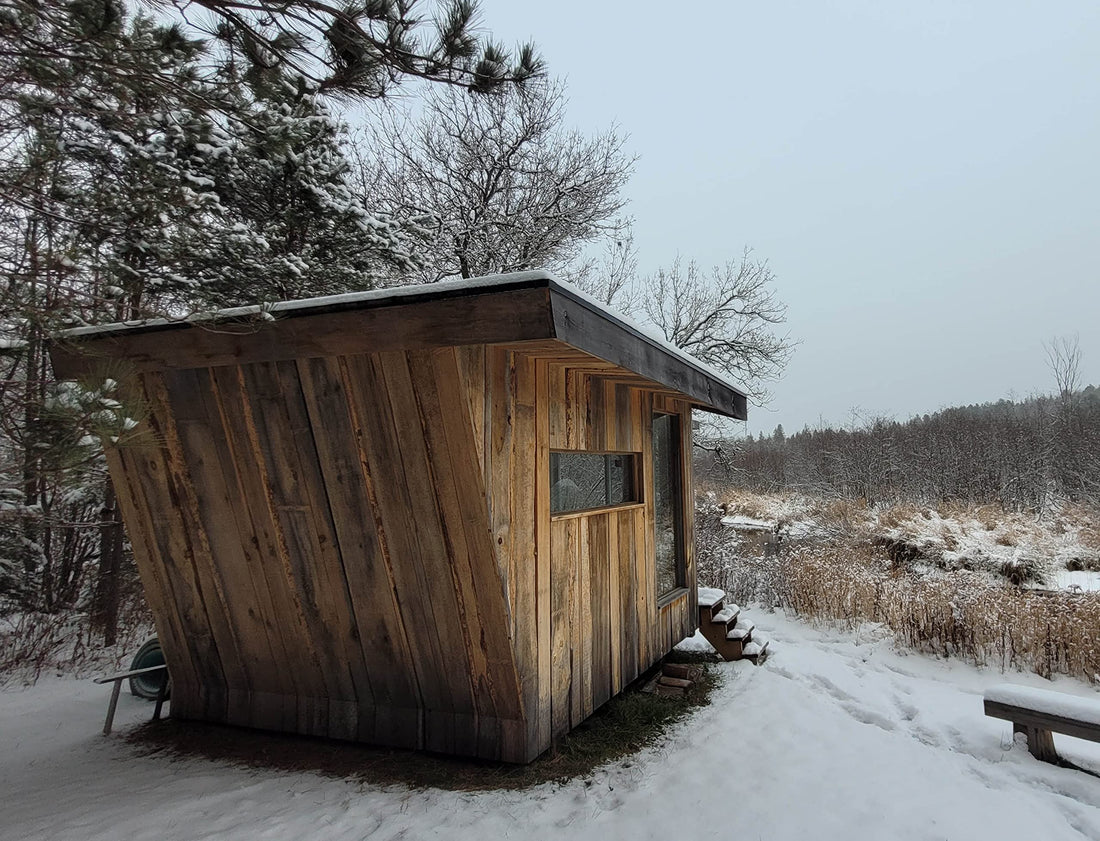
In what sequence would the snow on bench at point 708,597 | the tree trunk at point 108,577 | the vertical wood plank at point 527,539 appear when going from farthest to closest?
the tree trunk at point 108,577
the snow on bench at point 708,597
the vertical wood plank at point 527,539

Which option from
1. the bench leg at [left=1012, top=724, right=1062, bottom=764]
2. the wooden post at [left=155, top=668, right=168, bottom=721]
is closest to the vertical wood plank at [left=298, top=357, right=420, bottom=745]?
the wooden post at [left=155, top=668, right=168, bottom=721]

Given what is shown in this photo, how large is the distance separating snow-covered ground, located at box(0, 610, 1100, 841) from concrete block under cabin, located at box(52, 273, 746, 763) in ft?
1.35

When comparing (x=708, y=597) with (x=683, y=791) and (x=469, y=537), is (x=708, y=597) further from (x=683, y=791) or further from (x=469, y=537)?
(x=469, y=537)

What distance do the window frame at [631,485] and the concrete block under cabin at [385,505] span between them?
0.03 metres

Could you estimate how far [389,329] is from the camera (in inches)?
96.4

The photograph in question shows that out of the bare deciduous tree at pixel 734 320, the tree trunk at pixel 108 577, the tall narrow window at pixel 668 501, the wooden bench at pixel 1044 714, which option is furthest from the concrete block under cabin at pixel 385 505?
the bare deciduous tree at pixel 734 320

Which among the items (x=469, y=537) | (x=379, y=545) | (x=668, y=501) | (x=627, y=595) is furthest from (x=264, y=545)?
(x=668, y=501)

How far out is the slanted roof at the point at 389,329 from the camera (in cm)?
224

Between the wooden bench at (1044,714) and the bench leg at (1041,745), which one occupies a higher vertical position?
the wooden bench at (1044,714)

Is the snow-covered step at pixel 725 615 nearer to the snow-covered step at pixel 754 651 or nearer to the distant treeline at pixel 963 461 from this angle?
the snow-covered step at pixel 754 651

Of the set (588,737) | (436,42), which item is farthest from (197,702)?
(436,42)

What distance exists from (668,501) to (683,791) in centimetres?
248

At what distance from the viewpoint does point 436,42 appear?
2.56m

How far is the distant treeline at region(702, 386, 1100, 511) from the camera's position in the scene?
1398cm
